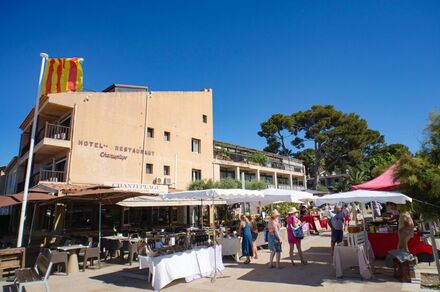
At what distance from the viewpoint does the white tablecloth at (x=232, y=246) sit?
11.1 meters

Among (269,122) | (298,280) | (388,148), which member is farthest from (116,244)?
(388,148)

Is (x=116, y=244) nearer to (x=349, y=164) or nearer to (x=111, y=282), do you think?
(x=111, y=282)

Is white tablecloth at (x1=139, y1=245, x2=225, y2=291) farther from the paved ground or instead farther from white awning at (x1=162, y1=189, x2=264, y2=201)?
white awning at (x1=162, y1=189, x2=264, y2=201)

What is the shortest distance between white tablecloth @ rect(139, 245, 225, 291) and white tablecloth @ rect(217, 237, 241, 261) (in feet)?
5.63

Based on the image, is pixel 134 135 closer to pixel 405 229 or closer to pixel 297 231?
pixel 297 231

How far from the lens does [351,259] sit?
27.0 feet

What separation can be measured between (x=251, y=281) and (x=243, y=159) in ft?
87.1

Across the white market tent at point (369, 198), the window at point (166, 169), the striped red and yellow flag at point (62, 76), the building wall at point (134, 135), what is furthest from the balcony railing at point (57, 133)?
the white market tent at point (369, 198)

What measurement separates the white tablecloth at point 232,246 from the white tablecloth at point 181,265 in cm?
172

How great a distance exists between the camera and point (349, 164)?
46.7 metres

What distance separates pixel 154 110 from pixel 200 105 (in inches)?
217

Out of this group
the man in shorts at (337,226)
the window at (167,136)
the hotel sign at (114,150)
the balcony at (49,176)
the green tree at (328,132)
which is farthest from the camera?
the green tree at (328,132)

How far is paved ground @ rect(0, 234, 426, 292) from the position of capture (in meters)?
7.16

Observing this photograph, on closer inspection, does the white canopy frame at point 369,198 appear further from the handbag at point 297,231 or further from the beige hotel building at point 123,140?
the beige hotel building at point 123,140
